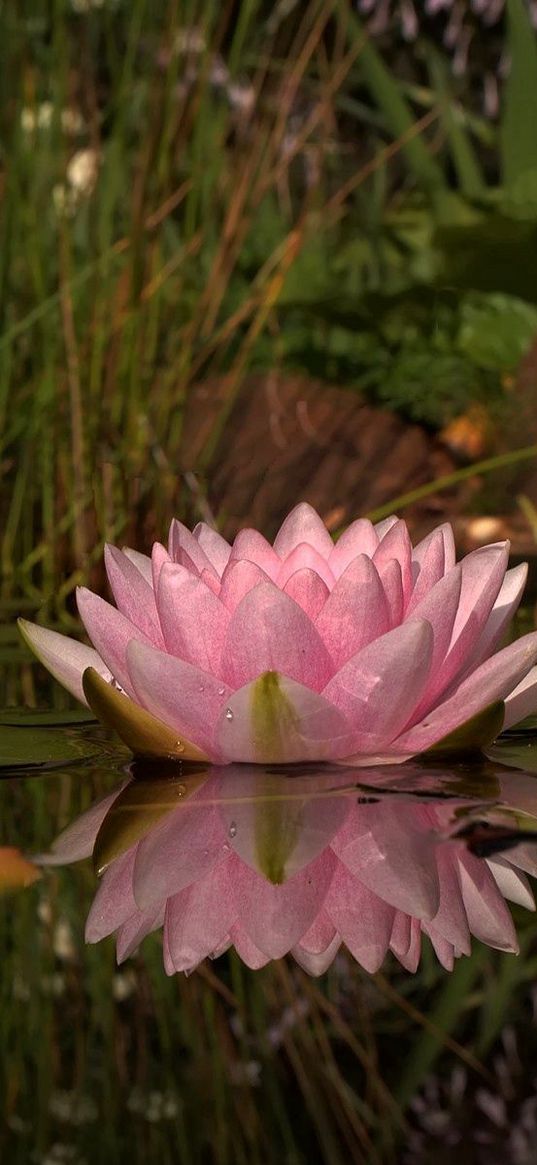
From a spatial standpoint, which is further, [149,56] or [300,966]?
[149,56]

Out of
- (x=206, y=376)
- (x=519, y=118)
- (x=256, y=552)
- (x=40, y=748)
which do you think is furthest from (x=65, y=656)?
(x=519, y=118)

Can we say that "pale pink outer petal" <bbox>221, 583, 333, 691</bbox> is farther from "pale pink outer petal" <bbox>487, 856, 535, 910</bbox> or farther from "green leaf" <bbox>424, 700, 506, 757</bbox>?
"pale pink outer petal" <bbox>487, 856, 535, 910</bbox>

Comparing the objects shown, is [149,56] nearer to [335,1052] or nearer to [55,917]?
[55,917]

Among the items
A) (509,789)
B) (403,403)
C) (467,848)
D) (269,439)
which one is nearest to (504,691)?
(509,789)

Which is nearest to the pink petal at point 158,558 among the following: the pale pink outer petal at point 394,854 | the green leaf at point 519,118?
the pale pink outer petal at point 394,854

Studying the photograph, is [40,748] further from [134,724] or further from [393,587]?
[393,587]

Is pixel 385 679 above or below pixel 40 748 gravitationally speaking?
above

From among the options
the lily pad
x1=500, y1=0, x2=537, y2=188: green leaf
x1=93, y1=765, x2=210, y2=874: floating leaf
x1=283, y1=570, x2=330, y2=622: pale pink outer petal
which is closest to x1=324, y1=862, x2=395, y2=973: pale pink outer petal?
x1=93, y1=765, x2=210, y2=874: floating leaf

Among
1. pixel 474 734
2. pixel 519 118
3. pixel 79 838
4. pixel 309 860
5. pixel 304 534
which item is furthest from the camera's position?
pixel 519 118
